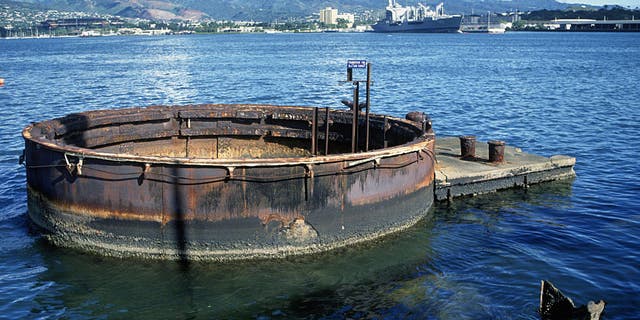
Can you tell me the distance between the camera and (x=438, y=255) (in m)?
12.7

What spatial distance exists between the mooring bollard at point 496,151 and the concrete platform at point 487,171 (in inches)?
6.0

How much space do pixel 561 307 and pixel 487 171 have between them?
22.4 feet

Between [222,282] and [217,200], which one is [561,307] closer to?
[222,282]

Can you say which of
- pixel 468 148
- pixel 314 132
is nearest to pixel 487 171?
pixel 468 148

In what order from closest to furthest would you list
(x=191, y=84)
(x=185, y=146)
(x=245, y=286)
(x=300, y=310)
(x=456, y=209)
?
(x=300, y=310), (x=245, y=286), (x=456, y=209), (x=185, y=146), (x=191, y=84)

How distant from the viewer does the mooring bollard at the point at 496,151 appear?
1689cm

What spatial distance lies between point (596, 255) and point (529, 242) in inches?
52.3

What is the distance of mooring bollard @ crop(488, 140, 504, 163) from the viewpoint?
1689 cm

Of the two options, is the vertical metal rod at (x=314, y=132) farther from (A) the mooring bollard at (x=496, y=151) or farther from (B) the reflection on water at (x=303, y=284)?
(A) the mooring bollard at (x=496, y=151)

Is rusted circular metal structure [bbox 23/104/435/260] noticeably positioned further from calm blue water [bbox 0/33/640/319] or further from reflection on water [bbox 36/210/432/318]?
calm blue water [bbox 0/33/640/319]

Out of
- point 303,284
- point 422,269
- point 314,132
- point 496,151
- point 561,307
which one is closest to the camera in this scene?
point 561,307

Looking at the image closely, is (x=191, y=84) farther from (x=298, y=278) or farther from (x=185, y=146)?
(x=298, y=278)

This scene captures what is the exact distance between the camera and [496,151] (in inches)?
666

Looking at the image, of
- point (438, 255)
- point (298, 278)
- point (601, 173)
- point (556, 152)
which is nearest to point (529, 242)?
point (438, 255)
